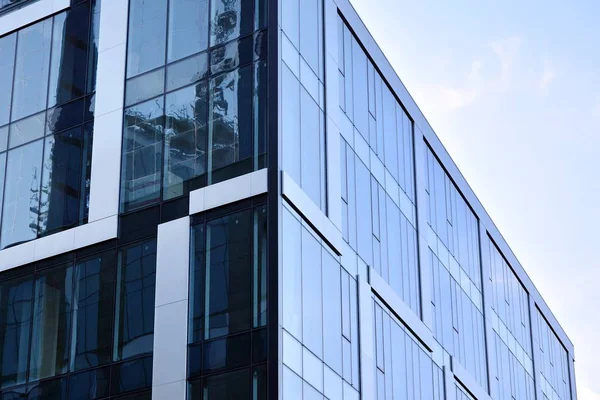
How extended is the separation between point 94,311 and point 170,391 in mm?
4808

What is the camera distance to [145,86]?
41.7 metres

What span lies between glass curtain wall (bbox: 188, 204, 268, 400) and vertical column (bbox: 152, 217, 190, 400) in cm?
27

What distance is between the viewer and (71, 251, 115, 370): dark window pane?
3888 cm

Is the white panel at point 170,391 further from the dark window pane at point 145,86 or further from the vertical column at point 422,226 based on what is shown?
the vertical column at point 422,226

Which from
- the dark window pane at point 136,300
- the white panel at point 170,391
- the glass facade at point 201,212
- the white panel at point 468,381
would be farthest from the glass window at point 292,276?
the white panel at point 468,381

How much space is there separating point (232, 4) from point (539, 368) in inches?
1544

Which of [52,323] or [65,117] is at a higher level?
[65,117]

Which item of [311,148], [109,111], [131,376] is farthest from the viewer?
[109,111]

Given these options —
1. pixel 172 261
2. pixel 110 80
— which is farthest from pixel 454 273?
pixel 172 261

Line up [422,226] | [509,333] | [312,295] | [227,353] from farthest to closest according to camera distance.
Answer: [509,333] < [422,226] < [312,295] < [227,353]

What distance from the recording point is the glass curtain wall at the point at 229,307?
35500 mm

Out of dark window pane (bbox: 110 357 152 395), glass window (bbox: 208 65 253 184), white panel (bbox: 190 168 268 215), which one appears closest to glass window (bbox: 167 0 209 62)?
glass window (bbox: 208 65 253 184)

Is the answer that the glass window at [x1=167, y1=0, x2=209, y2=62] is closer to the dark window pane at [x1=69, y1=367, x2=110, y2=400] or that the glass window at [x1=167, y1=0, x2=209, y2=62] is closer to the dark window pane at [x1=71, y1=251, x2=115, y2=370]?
the dark window pane at [x1=71, y1=251, x2=115, y2=370]

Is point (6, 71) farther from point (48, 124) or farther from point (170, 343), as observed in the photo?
point (170, 343)
